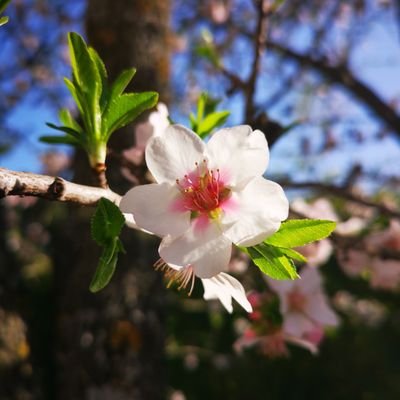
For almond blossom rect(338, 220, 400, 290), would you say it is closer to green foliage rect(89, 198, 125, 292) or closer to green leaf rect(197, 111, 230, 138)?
green leaf rect(197, 111, 230, 138)

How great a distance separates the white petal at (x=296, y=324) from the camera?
1.09 metres

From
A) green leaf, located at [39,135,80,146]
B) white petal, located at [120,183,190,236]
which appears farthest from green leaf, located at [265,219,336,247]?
green leaf, located at [39,135,80,146]

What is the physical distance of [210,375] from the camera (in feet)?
8.98

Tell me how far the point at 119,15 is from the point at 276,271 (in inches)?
64.4

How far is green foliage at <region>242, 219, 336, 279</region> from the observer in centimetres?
57

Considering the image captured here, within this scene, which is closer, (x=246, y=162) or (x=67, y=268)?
(x=246, y=162)

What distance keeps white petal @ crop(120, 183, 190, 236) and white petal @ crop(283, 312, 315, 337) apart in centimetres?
61

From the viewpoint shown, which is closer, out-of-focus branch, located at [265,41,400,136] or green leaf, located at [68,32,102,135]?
green leaf, located at [68,32,102,135]

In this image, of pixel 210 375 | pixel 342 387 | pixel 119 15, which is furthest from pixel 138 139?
pixel 342 387

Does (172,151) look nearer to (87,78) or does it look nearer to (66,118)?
(87,78)

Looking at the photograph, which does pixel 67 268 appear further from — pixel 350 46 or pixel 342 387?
pixel 350 46

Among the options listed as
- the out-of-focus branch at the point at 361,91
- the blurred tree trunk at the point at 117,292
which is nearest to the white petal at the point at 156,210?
the blurred tree trunk at the point at 117,292

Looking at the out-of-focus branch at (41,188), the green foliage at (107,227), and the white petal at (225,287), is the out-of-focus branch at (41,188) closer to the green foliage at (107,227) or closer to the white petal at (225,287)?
the green foliage at (107,227)

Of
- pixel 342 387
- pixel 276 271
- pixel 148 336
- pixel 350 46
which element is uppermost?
pixel 276 271
